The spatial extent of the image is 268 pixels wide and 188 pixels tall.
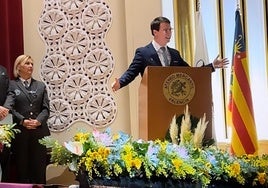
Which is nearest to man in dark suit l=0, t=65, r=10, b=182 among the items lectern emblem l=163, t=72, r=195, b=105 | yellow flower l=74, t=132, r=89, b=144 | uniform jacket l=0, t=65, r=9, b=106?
uniform jacket l=0, t=65, r=9, b=106

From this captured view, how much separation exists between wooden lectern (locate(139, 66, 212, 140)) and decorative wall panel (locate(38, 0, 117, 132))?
208 centimetres

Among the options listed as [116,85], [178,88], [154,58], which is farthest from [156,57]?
[178,88]

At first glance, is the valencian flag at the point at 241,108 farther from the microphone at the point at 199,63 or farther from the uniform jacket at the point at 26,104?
the uniform jacket at the point at 26,104

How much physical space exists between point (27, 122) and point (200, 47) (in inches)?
69.4

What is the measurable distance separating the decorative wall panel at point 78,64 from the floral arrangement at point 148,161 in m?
3.24

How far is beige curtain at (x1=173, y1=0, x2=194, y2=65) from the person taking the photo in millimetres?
5254

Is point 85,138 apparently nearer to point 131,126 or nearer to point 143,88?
point 143,88

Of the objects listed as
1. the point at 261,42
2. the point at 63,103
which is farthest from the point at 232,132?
the point at 63,103

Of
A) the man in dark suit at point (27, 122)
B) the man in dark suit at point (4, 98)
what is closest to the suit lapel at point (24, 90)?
the man in dark suit at point (27, 122)

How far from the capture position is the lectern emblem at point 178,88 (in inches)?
131

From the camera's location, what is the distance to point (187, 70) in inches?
132

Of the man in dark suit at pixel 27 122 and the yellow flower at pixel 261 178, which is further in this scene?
the man in dark suit at pixel 27 122

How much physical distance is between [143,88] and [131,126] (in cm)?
192

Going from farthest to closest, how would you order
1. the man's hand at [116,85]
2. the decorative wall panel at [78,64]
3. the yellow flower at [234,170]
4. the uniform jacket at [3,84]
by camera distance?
the decorative wall panel at [78,64], the uniform jacket at [3,84], the man's hand at [116,85], the yellow flower at [234,170]
